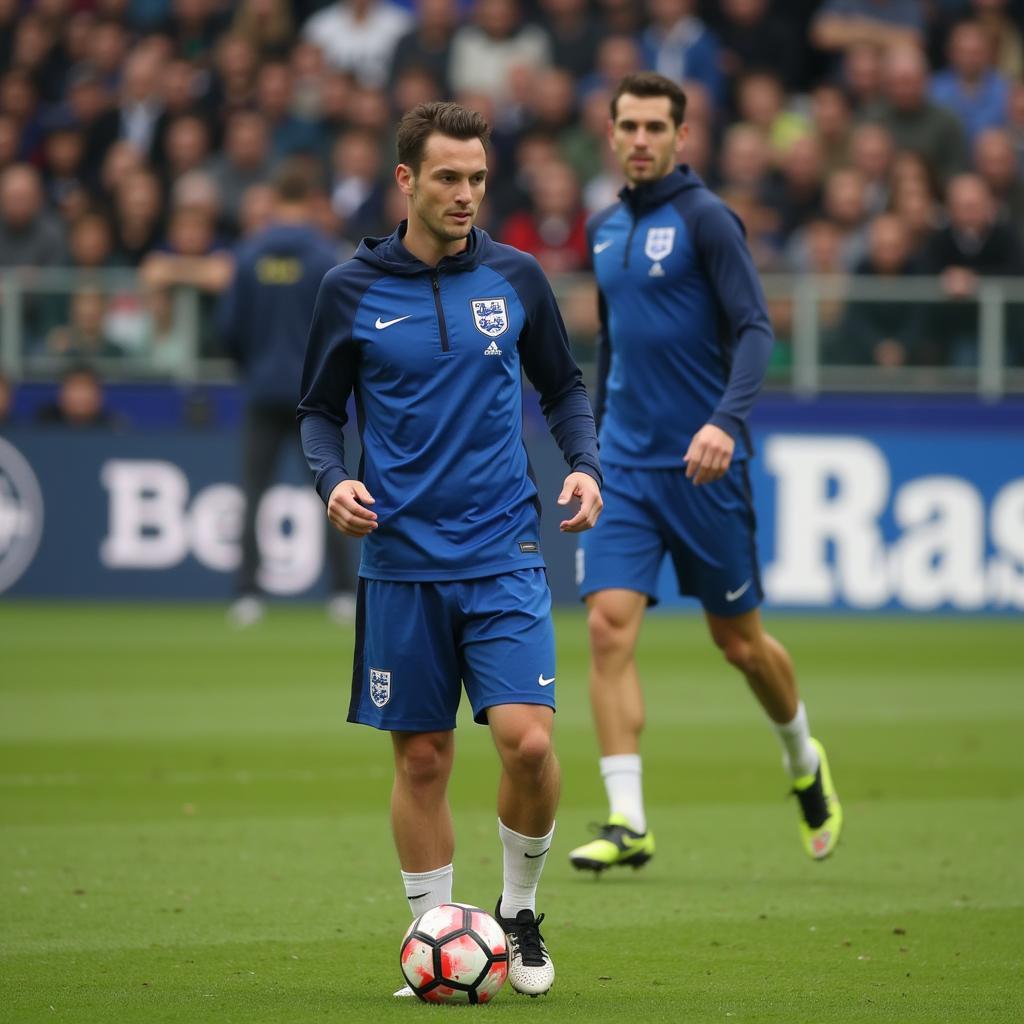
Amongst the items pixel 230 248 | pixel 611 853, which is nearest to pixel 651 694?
pixel 611 853

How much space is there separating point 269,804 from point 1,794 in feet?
3.74

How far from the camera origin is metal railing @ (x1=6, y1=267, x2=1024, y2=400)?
16.8 m

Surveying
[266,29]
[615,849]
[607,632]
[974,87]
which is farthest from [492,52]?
[615,849]

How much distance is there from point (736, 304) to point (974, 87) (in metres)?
12.6

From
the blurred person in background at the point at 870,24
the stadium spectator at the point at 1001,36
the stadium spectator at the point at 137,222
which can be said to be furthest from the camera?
the blurred person in background at the point at 870,24

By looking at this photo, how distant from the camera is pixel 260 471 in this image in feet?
50.7

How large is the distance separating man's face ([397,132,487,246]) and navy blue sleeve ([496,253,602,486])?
26cm

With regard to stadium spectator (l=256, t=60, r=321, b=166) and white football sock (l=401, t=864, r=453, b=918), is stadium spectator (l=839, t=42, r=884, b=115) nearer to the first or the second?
stadium spectator (l=256, t=60, r=321, b=166)

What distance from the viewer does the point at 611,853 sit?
7191mm

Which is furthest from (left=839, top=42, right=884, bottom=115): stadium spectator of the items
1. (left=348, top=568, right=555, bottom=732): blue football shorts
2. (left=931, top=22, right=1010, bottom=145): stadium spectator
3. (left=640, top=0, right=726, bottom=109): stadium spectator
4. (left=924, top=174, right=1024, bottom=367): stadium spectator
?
(left=348, top=568, right=555, bottom=732): blue football shorts

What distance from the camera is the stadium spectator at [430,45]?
2016cm

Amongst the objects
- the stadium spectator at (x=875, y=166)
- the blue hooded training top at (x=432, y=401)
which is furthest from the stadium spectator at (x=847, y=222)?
the blue hooded training top at (x=432, y=401)

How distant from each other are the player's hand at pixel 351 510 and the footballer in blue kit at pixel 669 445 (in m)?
2.43

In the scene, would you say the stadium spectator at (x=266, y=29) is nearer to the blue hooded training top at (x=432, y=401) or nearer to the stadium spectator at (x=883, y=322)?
the stadium spectator at (x=883, y=322)
